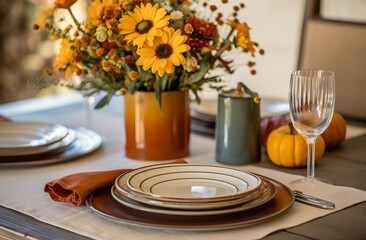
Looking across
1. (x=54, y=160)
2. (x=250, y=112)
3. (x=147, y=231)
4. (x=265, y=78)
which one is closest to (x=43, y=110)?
(x=54, y=160)

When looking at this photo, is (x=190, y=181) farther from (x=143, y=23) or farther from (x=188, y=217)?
(x=143, y=23)

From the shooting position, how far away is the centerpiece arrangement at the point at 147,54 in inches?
53.6

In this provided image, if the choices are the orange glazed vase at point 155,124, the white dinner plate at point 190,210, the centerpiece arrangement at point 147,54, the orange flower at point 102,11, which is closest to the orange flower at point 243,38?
the centerpiece arrangement at point 147,54

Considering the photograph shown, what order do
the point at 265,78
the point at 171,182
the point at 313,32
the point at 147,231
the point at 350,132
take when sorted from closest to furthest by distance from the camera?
the point at 147,231
the point at 171,182
the point at 350,132
the point at 313,32
the point at 265,78

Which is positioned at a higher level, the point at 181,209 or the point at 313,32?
the point at 313,32

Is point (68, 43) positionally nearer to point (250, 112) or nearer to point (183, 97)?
point (183, 97)

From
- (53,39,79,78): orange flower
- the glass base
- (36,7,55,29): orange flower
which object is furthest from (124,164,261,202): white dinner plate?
(36,7,55,29): orange flower

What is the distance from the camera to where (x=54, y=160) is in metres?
1.52

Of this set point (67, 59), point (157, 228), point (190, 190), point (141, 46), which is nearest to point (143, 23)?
point (141, 46)

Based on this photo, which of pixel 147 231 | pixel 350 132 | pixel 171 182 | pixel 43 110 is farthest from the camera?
pixel 43 110

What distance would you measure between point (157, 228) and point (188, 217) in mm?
60

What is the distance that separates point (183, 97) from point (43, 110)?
611 mm

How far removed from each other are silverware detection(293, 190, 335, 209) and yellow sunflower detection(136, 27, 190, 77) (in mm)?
315

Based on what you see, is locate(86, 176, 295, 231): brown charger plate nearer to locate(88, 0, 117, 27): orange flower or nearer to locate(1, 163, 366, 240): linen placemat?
locate(1, 163, 366, 240): linen placemat
